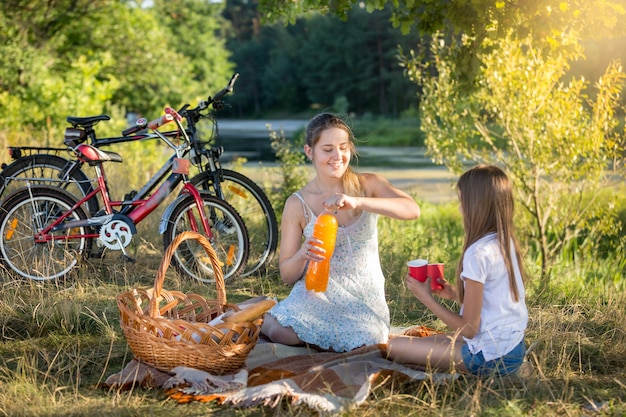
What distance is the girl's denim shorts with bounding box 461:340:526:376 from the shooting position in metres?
3.43

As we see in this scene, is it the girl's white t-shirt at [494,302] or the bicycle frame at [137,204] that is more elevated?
the bicycle frame at [137,204]

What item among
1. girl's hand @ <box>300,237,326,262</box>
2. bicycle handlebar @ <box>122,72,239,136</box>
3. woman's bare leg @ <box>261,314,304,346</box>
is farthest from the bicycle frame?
girl's hand @ <box>300,237,326,262</box>

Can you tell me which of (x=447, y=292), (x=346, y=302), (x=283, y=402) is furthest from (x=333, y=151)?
(x=283, y=402)

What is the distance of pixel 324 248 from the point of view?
11.5 ft

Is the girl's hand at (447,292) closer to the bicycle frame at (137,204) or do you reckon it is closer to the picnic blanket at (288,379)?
the picnic blanket at (288,379)

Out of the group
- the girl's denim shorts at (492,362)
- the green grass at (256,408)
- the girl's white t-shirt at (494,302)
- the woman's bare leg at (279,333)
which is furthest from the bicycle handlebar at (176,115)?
the girl's denim shorts at (492,362)

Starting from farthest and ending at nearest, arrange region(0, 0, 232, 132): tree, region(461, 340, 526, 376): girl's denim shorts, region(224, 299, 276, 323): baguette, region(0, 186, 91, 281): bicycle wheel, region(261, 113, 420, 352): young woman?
region(0, 0, 232, 132): tree, region(0, 186, 91, 281): bicycle wheel, region(261, 113, 420, 352): young woman, region(224, 299, 276, 323): baguette, region(461, 340, 526, 376): girl's denim shorts

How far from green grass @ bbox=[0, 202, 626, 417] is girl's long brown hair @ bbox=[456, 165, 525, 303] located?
49 cm

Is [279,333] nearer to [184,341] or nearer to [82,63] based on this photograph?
[184,341]

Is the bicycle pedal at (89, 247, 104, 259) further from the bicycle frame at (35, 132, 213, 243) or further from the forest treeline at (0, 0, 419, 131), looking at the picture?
the forest treeline at (0, 0, 419, 131)

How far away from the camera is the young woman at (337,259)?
3834 millimetres

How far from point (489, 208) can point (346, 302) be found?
0.90 metres

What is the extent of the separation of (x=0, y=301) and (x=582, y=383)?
3180mm

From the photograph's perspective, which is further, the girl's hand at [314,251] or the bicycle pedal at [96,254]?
the bicycle pedal at [96,254]
